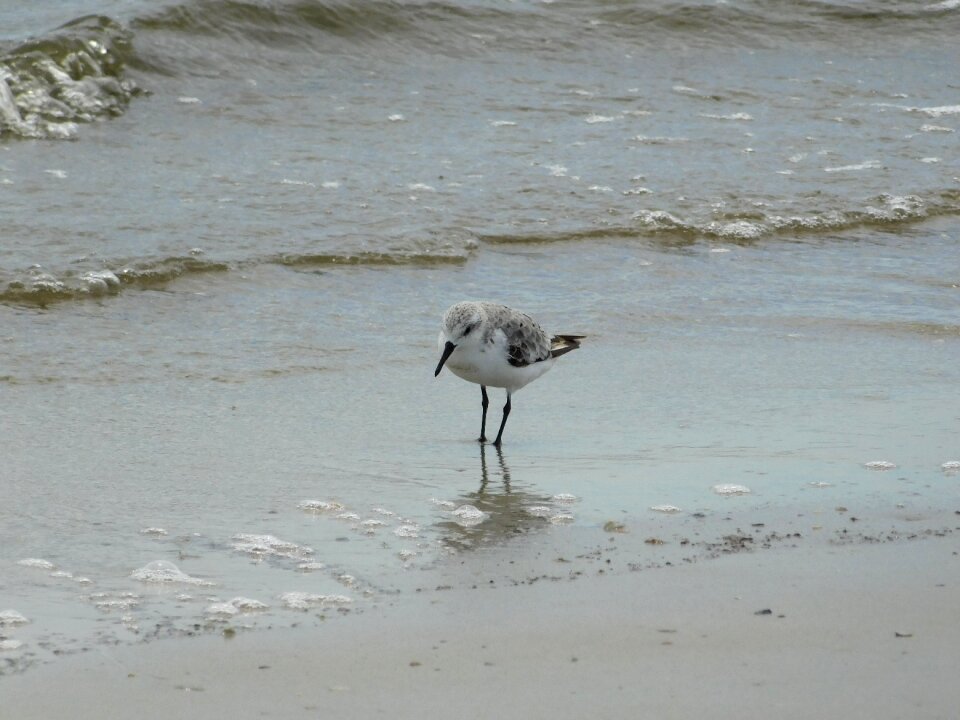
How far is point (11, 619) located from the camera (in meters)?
3.76

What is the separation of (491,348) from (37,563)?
2.35 m

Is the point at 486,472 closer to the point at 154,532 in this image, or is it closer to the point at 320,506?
the point at 320,506

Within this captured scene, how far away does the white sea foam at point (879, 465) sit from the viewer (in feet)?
17.6

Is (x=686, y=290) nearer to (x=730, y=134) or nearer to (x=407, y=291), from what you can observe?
(x=407, y=291)

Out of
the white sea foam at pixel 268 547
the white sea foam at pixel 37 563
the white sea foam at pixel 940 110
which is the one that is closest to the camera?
the white sea foam at pixel 37 563

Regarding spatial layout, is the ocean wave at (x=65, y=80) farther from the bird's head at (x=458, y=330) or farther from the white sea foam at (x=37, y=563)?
the white sea foam at (x=37, y=563)

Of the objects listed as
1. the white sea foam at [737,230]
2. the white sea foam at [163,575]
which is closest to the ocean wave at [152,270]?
the white sea foam at [737,230]

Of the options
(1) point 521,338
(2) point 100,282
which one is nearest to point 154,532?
(1) point 521,338

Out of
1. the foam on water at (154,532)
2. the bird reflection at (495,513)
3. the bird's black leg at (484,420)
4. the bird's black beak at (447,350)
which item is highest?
the bird's black beak at (447,350)

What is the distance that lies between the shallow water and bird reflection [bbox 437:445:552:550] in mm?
20

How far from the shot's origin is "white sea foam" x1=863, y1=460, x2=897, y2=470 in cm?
535

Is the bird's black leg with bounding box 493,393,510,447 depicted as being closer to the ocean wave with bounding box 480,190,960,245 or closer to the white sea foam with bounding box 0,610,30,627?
the white sea foam with bounding box 0,610,30,627

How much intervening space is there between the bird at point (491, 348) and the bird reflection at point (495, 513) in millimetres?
523

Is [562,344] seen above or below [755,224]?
above
